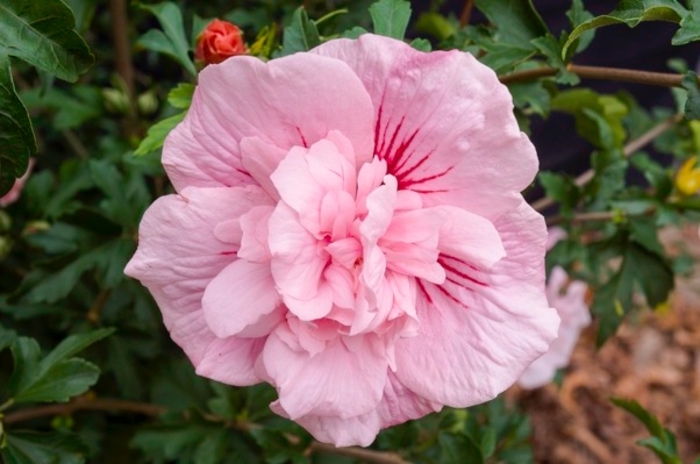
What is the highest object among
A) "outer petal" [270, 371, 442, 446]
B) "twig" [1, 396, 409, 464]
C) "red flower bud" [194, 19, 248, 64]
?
"red flower bud" [194, 19, 248, 64]

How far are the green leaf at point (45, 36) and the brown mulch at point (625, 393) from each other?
6.04 feet

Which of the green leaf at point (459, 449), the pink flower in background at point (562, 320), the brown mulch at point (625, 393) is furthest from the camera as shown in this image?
the brown mulch at point (625, 393)

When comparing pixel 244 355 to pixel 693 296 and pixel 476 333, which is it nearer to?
pixel 476 333

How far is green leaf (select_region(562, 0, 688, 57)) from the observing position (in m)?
0.69

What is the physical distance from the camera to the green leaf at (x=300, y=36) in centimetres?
73

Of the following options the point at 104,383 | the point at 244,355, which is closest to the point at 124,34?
the point at 104,383

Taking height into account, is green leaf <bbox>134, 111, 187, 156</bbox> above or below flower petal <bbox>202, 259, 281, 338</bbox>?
above

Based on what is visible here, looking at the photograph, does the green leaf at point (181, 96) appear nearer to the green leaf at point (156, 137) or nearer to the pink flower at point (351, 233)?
the green leaf at point (156, 137)

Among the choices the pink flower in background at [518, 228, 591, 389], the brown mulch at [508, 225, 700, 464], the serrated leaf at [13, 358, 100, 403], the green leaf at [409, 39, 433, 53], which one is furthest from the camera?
the brown mulch at [508, 225, 700, 464]

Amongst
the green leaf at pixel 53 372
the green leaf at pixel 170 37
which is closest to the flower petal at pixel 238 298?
the green leaf at pixel 53 372

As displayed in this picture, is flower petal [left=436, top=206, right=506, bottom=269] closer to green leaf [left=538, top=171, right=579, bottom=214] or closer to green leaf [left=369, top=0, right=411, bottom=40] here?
green leaf [left=369, top=0, right=411, bottom=40]

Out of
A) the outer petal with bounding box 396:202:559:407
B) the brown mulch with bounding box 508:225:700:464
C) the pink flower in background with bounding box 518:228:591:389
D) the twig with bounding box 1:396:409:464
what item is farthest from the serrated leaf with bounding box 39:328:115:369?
the brown mulch with bounding box 508:225:700:464

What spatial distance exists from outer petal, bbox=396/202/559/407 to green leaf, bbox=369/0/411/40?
0.21m

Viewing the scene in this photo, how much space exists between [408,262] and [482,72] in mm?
160
